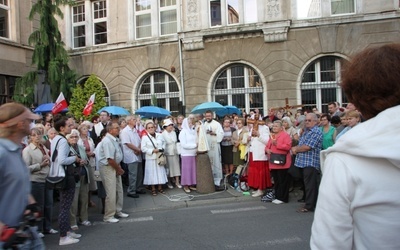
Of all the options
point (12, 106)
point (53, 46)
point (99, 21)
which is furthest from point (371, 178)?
point (99, 21)

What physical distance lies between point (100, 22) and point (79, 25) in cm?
157

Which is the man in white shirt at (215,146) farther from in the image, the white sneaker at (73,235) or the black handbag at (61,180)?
the black handbag at (61,180)

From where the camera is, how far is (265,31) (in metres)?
17.6

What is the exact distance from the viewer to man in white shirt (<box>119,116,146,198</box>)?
952 cm

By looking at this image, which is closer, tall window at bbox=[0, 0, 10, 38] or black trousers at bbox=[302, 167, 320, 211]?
black trousers at bbox=[302, 167, 320, 211]

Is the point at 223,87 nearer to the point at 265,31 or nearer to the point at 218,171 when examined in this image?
the point at 265,31

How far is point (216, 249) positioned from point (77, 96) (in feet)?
47.4

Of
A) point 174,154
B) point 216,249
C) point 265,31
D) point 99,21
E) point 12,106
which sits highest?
point 99,21

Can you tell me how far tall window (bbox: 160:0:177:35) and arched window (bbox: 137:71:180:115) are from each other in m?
2.42

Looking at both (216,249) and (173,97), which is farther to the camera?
(173,97)

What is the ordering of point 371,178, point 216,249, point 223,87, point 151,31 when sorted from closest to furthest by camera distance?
point 371,178
point 216,249
point 223,87
point 151,31

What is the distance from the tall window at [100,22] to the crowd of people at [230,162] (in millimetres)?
11299

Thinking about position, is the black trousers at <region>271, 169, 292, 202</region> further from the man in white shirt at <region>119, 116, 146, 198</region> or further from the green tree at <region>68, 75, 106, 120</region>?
the green tree at <region>68, 75, 106, 120</region>

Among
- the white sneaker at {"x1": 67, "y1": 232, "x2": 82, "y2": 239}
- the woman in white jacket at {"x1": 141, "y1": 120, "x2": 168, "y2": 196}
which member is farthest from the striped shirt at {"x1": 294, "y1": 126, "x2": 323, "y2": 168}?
the white sneaker at {"x1": 67, "y1": 232, "x2": 82, "y2": 239}
